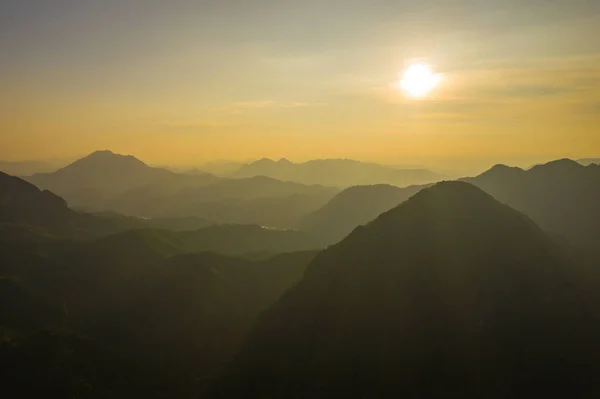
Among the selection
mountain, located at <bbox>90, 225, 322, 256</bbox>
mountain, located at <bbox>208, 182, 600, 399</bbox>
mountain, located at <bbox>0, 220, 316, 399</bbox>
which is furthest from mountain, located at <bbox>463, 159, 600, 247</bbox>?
mountain, located at <bbox>0, 220, 316, 399</bbox>

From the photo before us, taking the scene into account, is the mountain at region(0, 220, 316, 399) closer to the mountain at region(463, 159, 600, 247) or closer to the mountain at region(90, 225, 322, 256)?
the mountain at region(90, 225, 322, 256)

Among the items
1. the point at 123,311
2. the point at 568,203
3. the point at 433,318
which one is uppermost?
the point at 568,203

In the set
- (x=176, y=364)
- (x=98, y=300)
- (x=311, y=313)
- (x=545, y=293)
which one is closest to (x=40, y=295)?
(x=98, y=300)

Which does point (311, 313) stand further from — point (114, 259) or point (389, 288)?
point (114, 259)

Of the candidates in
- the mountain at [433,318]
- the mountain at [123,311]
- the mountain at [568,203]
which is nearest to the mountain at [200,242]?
the mountain at [123,311]

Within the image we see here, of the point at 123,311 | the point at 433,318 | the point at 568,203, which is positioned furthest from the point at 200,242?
the point at 568,203

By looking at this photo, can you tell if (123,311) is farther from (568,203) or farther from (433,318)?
(568,203)

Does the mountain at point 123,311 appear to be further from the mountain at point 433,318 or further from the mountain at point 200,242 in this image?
the mountain at point 433,318

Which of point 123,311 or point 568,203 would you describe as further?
point 568,203
